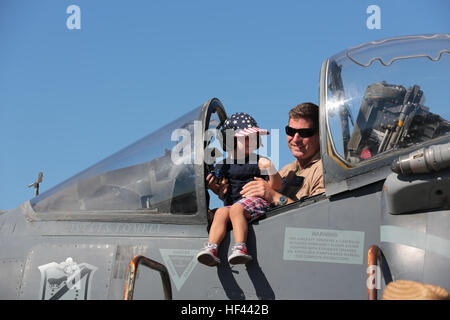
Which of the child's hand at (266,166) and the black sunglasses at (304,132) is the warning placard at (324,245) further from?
the black sunglasses at (304,132)

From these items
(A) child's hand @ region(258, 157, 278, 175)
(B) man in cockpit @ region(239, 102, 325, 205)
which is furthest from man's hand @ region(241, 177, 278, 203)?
(A) child's hand @ region(258, 157, 278, 175)

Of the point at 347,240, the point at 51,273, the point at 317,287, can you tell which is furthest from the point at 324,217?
A: the point at 51,273

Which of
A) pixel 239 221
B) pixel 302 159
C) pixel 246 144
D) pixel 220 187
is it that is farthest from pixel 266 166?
pixel 302 159

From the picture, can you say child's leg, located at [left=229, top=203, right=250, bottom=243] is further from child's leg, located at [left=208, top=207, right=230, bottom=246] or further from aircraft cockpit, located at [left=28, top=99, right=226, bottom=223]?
aircraft cockpit, located at [left=28, top=99, right=226, bottom=223]

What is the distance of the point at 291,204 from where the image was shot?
421 centimetres

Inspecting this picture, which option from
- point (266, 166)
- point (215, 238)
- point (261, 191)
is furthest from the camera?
point (266, 166)

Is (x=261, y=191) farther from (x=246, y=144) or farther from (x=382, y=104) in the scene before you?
(x=382, y=104)

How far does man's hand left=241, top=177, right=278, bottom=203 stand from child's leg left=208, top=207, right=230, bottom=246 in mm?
286

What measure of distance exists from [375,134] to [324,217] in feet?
2.55

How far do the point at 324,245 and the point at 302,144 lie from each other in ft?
4.92

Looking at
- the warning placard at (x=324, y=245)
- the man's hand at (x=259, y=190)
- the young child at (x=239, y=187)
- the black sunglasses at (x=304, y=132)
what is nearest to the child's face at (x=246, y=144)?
the young child at (x=239, y=187)

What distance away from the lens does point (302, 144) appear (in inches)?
206

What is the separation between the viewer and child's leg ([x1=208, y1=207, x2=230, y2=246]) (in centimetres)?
419
